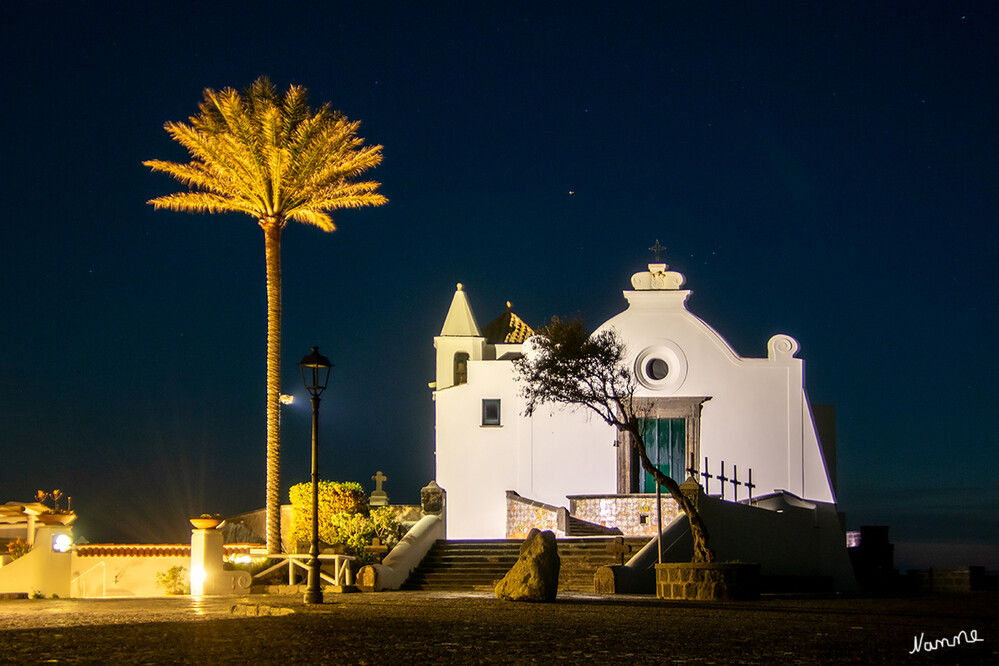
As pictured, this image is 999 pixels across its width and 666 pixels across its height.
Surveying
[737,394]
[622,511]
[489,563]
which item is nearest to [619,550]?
[489,563]

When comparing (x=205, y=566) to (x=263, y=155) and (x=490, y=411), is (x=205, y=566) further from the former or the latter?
(x=490, y=411)

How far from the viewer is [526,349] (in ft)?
107

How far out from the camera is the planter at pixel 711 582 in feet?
61.1

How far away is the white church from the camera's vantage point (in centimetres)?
3088

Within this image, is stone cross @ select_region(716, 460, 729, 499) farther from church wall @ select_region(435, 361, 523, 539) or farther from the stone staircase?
church wall @ select_region(435, 361, 523, 539)

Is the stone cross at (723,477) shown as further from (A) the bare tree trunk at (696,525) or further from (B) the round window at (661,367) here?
(A) the bare tree trunk at (696,525)

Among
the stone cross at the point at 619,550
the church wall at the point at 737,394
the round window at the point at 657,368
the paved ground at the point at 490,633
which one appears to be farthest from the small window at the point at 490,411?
the paved ground at the point at 490,633

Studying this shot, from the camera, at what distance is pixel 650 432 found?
3198 centimetres

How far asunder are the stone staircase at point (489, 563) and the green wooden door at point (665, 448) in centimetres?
550

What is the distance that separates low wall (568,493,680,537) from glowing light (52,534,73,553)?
1321cm

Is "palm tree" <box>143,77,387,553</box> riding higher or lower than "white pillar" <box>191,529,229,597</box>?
higher

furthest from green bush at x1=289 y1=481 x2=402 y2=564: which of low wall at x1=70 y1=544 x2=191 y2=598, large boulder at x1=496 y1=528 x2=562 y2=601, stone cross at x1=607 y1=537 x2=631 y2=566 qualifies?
large boulder at x1=496 y1=528 x2=562 y2=601

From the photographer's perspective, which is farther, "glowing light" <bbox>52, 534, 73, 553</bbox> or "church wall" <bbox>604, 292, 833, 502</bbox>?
"church wall" <bbox>604, 292, 833, 502</bbox>

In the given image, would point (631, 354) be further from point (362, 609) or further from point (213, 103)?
point (362, 609)
